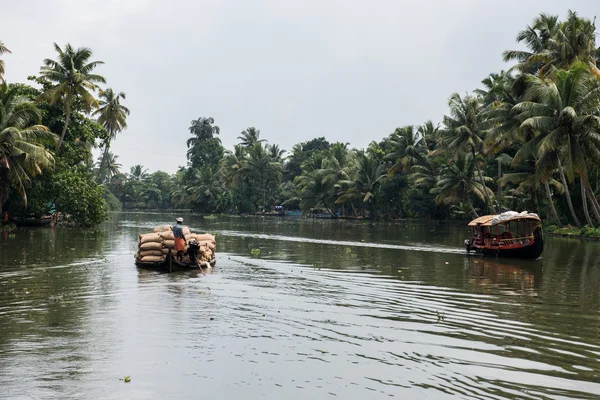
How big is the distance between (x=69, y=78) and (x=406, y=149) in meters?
38.2

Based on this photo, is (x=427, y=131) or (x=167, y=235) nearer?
(x=167, y=235)

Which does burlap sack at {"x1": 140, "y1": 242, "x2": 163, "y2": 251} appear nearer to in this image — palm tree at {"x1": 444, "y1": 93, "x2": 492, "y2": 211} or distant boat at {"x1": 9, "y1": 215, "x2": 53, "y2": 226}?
distant boat at {"x1": 9, "y1": 215, "x2": 53, "y2": 226}

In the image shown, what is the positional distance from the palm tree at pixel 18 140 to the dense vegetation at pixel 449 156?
0.47m

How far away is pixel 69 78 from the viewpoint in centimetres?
3903

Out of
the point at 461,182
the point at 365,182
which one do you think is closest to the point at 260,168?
the point at 365,182

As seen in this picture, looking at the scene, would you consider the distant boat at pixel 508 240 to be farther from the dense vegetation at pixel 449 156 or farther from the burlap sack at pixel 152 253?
the burlap sack at pixel 152 253

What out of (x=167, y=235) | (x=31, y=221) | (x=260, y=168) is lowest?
(x=31, y=221)

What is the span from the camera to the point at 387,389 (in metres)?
6.90

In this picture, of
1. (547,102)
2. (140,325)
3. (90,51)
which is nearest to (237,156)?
(90,51)

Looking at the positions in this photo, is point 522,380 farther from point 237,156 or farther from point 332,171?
point 237,156

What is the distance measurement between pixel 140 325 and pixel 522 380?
6688mm

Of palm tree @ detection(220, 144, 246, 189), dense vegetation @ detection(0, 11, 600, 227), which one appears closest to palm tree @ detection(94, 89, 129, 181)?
dense vegetation @ detection(0, 11, 600, 227)

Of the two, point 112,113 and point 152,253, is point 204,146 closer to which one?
point 112,113

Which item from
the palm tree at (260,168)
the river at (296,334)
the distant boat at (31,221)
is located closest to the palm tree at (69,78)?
the distant boat at (31,221)
